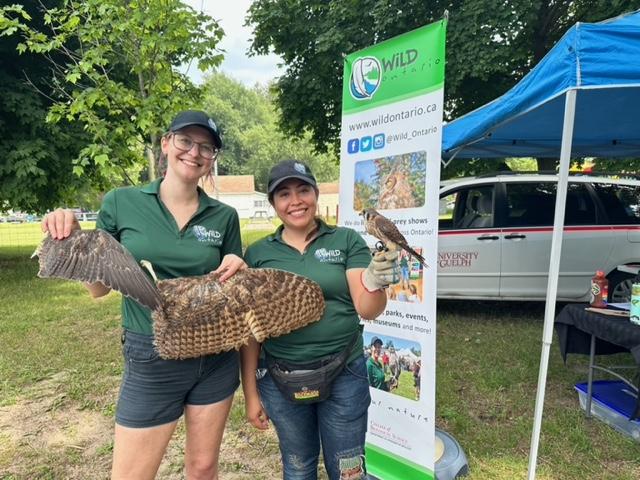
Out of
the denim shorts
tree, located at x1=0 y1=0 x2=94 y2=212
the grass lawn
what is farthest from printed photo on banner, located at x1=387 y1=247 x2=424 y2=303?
tree, located at x1=0 y1=0 x2=94 y2=212

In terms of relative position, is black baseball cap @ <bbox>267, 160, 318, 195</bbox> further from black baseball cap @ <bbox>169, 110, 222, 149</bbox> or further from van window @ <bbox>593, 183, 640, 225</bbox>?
van window @ <bbox>593, 183, 640, 225</bbox>

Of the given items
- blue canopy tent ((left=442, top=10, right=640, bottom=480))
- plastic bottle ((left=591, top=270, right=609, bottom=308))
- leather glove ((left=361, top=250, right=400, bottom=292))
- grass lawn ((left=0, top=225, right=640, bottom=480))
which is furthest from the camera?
plastic bottle ((left=591, top=270, right=609, bottom=308))

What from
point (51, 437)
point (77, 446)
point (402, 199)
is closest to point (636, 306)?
point (402, 199)

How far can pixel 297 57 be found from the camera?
11016 mm

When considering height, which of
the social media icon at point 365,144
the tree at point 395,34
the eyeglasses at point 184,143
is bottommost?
the eyeglasses at point 184,143

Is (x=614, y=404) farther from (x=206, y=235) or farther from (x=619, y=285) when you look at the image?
(x=206, y=235)

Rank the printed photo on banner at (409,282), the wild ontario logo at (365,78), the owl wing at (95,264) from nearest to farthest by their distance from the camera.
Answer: the owl wing at (95,264), the printed photo on banner at (409,282), the wild ontario logo at (365,78)

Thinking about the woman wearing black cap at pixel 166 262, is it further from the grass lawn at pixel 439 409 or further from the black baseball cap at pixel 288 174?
the grass lawn at pixel 439 409

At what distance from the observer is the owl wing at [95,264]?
4.85 feet

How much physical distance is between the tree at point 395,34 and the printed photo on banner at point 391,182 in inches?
258

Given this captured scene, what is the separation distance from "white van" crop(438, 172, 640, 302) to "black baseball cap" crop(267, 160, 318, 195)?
497 cm

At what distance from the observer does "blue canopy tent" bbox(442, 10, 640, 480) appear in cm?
240

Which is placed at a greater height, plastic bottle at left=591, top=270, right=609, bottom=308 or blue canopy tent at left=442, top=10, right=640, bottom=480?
blue canopy tent at left=442, top=10, right=640, bottom=480

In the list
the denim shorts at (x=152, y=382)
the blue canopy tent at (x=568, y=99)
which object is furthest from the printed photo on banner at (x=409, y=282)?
the denim shorts at (x=152, y=382)
